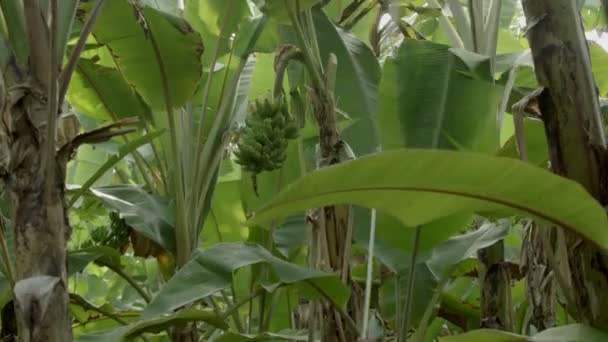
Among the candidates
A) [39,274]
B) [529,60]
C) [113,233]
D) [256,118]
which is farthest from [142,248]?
[529,60]

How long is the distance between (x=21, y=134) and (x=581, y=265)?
0.57 m

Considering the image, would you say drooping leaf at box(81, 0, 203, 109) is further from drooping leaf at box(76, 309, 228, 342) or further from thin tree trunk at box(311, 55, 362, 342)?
drooping leaf at box(76, 309, 228, 342)

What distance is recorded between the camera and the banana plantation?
56cm

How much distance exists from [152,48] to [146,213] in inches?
10.2

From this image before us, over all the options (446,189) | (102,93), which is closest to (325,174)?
(446,189)

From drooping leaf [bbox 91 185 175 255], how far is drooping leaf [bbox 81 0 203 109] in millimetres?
152

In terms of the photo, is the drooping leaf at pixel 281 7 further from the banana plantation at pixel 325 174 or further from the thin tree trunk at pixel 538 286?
the thin tree trunk at pixel 538 286

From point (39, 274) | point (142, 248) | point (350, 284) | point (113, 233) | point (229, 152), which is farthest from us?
point (229, 152)

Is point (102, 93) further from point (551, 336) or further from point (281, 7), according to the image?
point (551, 336)

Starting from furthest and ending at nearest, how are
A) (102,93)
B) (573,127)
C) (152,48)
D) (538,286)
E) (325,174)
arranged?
(102,93) < (152,48) < (538,286) < (573,127) < (325,174)

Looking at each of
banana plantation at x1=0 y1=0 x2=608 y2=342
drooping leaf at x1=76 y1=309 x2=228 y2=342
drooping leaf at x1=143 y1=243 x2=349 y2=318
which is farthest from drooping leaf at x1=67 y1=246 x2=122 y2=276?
drooping leaf at x1=143 y1=243 x2=349 y2=318

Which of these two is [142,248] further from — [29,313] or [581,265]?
[581,265]

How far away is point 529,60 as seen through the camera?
1.01 metres

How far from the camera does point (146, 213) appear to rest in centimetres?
104
